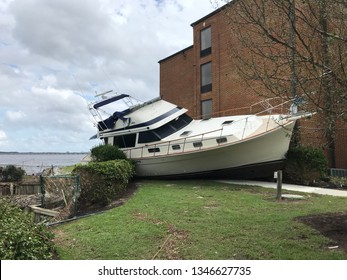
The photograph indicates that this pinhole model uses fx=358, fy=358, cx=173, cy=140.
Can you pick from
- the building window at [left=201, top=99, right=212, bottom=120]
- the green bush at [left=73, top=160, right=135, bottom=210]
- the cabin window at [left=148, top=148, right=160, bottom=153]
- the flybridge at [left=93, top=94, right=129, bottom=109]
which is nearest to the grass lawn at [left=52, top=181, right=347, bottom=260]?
the green bush at [left=73, top=160, right=135, bottom=210]

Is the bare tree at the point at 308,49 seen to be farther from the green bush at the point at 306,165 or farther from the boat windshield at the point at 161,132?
the boat windshield at the point at 161,132

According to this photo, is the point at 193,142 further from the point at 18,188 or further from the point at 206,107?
the point at 18,188

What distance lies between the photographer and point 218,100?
1043 inches

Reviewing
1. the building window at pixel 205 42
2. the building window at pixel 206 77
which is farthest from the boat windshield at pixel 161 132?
the building window at pixel 205 42

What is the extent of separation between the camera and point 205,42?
92.9ft

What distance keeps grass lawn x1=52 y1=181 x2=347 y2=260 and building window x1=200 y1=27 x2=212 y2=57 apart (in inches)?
751

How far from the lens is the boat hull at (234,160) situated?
1496cm

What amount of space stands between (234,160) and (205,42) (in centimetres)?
1541

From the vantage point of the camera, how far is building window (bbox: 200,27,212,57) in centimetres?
2780

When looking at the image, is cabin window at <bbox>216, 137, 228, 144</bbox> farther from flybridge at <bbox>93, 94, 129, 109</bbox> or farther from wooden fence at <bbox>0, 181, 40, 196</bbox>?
wooden fence at <bbox>0, 181, 40, 196</bbox>

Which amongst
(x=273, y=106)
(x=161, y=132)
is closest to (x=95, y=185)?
(x=161, y=132)

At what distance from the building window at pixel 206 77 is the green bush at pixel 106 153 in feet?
A: 42.0

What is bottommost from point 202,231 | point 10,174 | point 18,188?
point 18,188

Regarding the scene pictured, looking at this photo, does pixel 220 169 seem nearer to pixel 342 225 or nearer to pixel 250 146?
pixel 250 146
